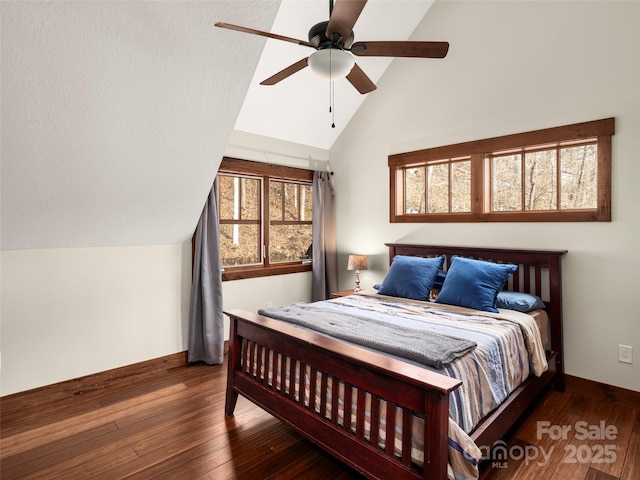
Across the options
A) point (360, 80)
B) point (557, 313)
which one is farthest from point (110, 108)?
point (557, 313)

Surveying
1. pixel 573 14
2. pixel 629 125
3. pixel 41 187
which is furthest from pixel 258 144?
pixel 629 125

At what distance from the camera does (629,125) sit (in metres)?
2.65

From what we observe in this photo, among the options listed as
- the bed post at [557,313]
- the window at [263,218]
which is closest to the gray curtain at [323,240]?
the window at [263,218]

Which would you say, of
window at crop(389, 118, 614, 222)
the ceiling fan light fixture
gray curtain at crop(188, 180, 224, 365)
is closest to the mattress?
window at crop(389, 118, 614, 222)

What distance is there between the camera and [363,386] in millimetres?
1764

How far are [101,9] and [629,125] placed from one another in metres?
3.40

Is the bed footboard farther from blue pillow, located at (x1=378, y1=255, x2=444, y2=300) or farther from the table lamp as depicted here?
the table lamp

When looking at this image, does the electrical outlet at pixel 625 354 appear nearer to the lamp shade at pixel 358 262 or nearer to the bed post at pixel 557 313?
the bed post at pixel 557 313

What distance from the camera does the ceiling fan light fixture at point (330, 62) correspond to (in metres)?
2.01

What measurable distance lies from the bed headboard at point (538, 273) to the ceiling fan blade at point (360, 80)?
173 cm

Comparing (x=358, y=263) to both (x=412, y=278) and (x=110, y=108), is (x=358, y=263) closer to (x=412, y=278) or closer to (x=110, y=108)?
(x=412, y=278)

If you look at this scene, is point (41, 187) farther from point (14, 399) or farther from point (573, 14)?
point (573, 14)

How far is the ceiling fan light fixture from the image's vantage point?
201 cm

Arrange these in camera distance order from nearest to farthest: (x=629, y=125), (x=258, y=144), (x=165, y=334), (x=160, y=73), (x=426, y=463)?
(x=426, y=463) < (x=160, y=73) < (x=629, y=125) < (x=165, y=334) < (x=258, y=144)
